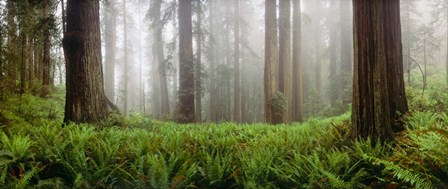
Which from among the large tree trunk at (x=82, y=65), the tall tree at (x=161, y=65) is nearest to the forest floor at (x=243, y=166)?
the large tree trunk at (x=82, y=65)

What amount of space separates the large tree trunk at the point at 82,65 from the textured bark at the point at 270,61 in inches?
253

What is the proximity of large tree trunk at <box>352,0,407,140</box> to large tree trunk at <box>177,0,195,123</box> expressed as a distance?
30.9 feet

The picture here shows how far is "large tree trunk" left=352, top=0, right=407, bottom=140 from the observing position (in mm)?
4562

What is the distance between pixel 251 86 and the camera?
3562 cm

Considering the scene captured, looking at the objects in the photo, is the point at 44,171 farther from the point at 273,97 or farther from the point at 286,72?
the point at 286,72

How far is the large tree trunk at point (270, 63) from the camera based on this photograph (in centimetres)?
1209

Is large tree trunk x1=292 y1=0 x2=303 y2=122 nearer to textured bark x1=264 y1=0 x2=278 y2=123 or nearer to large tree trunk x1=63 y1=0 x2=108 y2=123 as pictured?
textured bark x1=264 y1=0 x2=278 y2=123

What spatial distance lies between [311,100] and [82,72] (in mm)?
20423

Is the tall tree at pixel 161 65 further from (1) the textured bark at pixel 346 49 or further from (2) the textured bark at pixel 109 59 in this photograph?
(1) the textured bark at pixel 346 49

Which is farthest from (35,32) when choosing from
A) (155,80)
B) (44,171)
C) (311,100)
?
(155,80)

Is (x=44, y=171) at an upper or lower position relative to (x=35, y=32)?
lower

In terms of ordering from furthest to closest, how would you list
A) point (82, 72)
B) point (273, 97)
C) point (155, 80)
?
1. point (155, 80)
2. point (273, 97)
3. point (82, 72)

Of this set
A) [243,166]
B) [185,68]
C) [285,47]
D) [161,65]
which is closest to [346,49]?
[285,47]

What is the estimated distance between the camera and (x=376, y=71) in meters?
4.58
